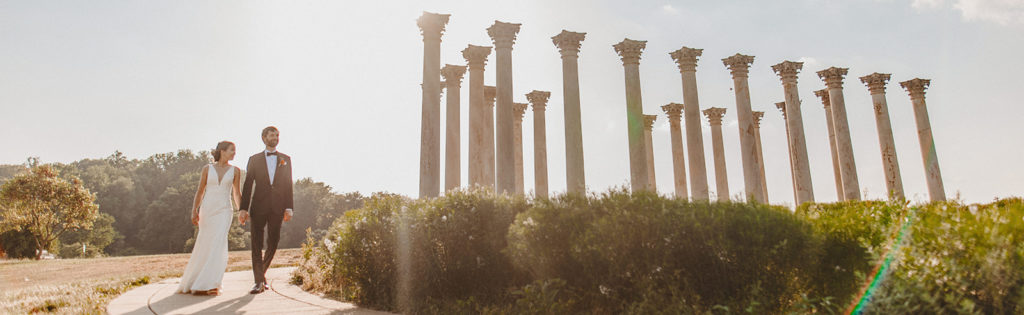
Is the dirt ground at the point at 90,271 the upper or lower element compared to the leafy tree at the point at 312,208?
lower

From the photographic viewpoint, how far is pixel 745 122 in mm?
31531

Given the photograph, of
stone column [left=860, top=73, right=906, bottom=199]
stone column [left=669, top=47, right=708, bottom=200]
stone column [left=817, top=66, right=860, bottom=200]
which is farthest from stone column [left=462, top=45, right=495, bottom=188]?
stone column [left=860, top=73, right=906, bottom=199]

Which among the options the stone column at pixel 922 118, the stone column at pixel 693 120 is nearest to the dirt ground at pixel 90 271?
the stone column at pixel 693 120

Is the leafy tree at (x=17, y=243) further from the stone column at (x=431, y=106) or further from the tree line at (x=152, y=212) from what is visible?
the stone column at (x=431, y=106)

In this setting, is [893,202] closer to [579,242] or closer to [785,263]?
[785,263]

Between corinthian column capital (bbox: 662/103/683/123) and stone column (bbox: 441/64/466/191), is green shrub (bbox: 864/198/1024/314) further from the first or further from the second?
corinthian column capital (bbox: 662/103/683/123)

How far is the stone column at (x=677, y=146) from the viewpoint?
37.4m

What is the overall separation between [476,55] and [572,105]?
6.53m

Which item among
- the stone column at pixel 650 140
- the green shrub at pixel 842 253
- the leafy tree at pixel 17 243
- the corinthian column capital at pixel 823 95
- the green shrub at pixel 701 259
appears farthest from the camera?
the leafy tree at pixel 17 243

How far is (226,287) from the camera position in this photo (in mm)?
11070

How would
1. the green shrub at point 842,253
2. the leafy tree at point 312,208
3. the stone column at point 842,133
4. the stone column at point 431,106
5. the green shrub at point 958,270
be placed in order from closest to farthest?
the green shrub at point 958,270 → the green shrub at point 842,253 → the stone column at point 431,106 → the stone column at point 842,133 → the leafy tree at point 312,208

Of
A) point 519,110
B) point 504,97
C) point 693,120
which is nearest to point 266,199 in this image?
point 504,97

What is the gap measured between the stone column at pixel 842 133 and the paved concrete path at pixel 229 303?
36191 millimetres

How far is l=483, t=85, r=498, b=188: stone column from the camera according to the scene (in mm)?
29953
